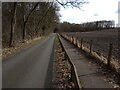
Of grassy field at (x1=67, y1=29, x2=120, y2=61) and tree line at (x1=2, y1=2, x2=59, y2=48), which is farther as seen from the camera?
tree line at (x1=2, y1=2, x2=59, y2=48)

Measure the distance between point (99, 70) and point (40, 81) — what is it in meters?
3.98

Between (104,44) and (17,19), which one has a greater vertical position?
(17,19)

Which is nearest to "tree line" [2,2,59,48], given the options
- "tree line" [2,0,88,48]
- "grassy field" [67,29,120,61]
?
"tree line" [2,0,88,48]

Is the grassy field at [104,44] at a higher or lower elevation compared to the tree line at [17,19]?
lower

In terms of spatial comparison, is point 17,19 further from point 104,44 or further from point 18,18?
point 104,44

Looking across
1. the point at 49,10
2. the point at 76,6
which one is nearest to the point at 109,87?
the point at 76,6

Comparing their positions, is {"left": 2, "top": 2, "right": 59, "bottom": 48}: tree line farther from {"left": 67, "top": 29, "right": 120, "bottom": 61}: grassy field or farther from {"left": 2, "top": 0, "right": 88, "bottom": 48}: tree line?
{"left": 67, "top": 29, "right": 120, "bottom": 61}: grassy field

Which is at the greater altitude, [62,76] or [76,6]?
[76,6]

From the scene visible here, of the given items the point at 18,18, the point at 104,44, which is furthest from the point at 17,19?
the point at 104,44

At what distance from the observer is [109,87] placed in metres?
10.3

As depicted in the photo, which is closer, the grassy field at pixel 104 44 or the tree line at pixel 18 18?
the grassy field at pixel 104 44

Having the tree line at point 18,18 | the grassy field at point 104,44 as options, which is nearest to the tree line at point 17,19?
the tree line at point 18,18

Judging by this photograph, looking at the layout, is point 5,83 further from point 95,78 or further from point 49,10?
point 49,10

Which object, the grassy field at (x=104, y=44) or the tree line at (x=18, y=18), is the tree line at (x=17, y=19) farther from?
the grassy field at (x=104, y=44)
